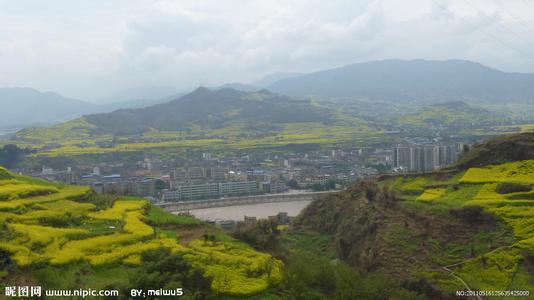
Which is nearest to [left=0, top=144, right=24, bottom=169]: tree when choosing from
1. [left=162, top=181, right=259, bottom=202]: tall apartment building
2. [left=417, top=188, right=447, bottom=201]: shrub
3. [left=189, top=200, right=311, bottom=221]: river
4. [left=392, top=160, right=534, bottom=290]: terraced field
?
[left=162, top=181, right=259, bottom=202]: tall apartment building

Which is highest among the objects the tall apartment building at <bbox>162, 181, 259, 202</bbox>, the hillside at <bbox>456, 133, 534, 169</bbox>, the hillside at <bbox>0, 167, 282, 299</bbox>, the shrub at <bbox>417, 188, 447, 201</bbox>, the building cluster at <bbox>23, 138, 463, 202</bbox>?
the hillside at <bbox>456, 133, 534, 169</bbox>

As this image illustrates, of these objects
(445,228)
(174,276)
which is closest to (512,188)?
(445,228)

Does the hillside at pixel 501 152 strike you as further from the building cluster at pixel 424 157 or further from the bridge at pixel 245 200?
the building cluster at pixel 424 157

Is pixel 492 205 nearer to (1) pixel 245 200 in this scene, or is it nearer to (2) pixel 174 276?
(2) pixel 174 276

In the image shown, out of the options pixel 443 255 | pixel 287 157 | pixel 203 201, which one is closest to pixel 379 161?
pixel 287 157

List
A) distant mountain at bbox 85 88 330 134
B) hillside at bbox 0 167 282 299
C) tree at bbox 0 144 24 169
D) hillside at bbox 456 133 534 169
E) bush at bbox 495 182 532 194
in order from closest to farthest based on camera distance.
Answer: hillside at bbox 0 167 282 299
bush at bbox 495 182 532 194
hillside at bbox 456 133 534 169
tree at bbox 0 144 24 169
distant mountain at bbox 85 88 330 134

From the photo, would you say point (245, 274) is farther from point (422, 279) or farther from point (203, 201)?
point (203, 201)

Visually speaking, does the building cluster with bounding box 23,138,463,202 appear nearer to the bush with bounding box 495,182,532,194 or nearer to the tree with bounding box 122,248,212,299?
the bush with bounding box 495,182,532,194
